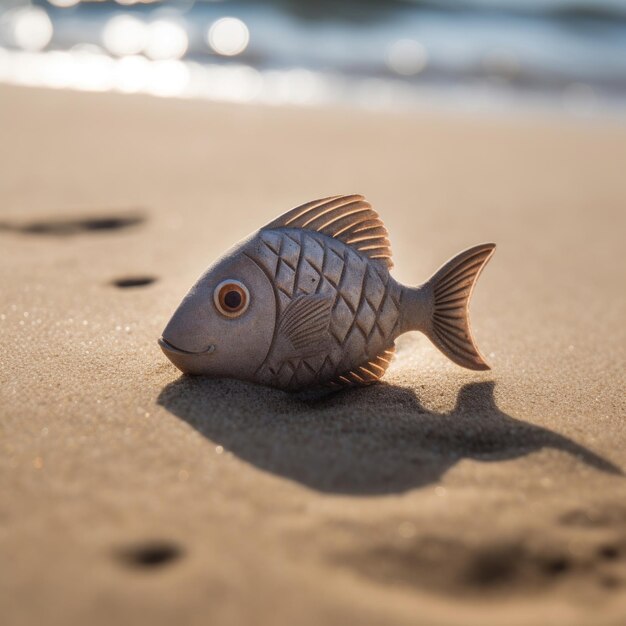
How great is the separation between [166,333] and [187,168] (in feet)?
11.1

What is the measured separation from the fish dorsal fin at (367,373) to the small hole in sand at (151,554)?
3.10 feet

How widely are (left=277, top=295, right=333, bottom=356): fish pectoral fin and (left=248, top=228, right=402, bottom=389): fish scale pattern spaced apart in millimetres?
18

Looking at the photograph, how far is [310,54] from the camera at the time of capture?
1227cm

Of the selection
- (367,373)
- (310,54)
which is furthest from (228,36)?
(367,373)

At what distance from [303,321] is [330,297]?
113 millimetres

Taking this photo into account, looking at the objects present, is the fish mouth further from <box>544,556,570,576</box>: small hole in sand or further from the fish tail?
<box>544,556,570,576</box>: small hole in sand

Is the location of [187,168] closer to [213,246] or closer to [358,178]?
[358,178]

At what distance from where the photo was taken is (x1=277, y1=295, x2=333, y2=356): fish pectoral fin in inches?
95.4

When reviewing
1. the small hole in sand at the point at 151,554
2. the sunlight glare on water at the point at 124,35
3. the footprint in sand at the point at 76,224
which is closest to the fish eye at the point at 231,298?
the small hole in sand at the point at 151,554

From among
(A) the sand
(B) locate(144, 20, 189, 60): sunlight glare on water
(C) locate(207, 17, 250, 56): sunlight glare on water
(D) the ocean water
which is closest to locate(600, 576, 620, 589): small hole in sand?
(A) the sand

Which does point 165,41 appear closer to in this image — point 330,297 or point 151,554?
point 330,297

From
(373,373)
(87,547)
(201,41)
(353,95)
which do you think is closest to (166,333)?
(373,373)

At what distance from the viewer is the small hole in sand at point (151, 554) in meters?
1.70

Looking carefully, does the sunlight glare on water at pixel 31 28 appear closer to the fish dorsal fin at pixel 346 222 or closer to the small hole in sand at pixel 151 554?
the fish dorsal fin at pixel 346 222
